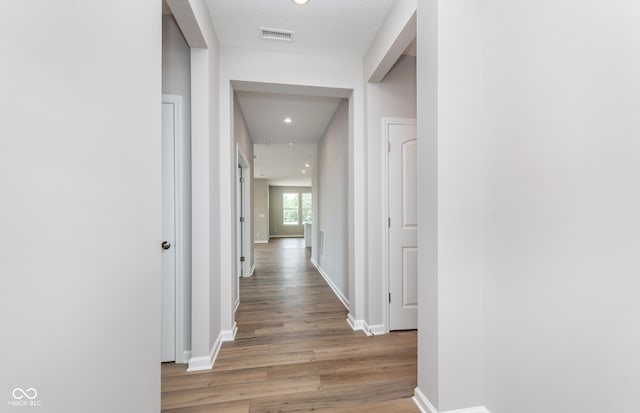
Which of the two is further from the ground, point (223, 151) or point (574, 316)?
point (223, 151)

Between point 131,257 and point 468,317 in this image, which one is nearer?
point 131,257

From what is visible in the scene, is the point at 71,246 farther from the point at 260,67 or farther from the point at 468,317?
the point at 260,67

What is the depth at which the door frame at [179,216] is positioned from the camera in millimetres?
1999

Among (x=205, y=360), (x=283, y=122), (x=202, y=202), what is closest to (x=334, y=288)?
(x=205, y=360)

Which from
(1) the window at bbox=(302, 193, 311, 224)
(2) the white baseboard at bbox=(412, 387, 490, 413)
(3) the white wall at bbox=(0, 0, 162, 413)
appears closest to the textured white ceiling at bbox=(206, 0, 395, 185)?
(3) the white wall at bbox=(0, 0, 162, 413)

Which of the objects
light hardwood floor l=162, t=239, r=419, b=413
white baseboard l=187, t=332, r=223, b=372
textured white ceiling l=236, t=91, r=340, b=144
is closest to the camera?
light hardwood floor l=162, t=239, r=419, b=413

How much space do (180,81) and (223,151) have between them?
0.63 m

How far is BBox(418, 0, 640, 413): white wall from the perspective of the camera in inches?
34.4

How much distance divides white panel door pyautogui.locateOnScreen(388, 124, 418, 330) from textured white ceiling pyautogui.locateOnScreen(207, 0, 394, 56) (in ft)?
2.98

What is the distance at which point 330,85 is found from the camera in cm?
258

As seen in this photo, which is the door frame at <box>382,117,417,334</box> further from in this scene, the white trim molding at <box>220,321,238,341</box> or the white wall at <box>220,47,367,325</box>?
the white trim molding at <box>220,321,238,341</box>

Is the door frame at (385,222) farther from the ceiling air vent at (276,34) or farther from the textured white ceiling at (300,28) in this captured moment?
the ceiling air vent at (276,34)

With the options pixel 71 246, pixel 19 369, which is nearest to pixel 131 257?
pixel 71 246

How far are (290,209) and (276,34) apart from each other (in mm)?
10796
